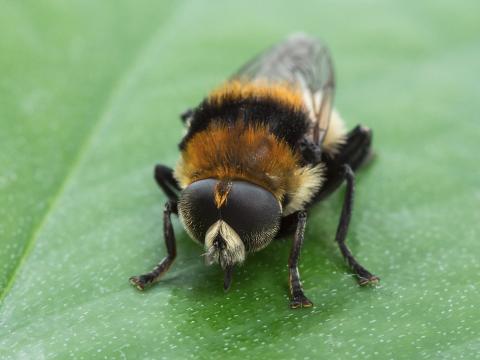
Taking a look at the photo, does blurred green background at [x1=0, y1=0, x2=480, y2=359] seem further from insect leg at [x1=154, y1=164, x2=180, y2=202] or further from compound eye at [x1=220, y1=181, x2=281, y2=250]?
compound eye at [x1=220, y1=181, x2=281, y2=250]

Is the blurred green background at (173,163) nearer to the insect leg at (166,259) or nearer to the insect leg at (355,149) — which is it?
the insect leg at (166,259)

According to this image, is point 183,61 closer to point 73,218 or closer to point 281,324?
point 73,218

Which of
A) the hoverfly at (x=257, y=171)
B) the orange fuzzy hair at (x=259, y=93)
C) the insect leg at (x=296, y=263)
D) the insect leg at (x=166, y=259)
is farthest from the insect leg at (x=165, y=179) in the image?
the insect leg at (x=296, y=263)

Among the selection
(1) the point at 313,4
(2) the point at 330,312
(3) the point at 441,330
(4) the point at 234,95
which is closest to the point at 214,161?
(4) the point at 234,95

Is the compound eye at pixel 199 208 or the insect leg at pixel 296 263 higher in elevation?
the compound eye at pixel 199 208

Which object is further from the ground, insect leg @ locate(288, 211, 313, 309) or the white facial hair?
the white facial hair

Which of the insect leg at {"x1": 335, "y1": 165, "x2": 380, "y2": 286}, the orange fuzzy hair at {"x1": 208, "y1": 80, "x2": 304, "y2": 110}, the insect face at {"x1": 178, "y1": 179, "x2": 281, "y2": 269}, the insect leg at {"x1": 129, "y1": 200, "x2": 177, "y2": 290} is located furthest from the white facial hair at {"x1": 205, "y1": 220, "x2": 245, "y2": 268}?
the orange fuzzy hair at {"x1": 208, "y1": 80, "x2": 304, "y2": 110}
